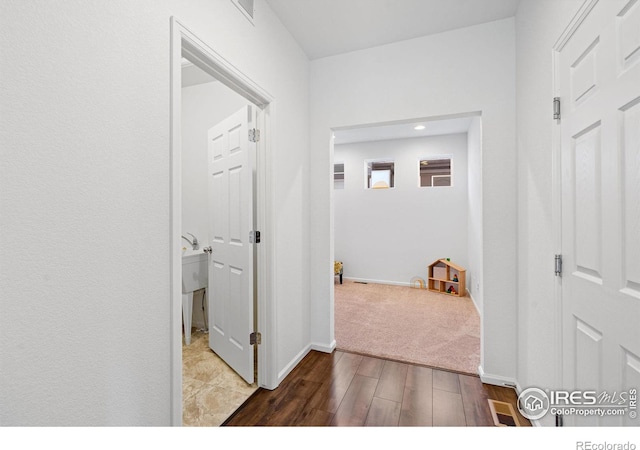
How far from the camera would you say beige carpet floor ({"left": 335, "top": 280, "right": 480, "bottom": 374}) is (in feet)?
8.41

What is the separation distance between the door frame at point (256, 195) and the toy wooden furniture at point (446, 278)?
11.1ft

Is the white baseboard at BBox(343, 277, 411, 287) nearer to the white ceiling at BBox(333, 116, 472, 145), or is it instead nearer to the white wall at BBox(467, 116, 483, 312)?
the white wall at BBox(467, 116, 483, 312)

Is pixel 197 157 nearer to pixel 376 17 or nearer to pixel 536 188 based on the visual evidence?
pixel 376 17

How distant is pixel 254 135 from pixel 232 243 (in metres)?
0.84

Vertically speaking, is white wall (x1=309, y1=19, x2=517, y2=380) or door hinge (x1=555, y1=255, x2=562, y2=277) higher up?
white wall (x1=309, y1=19, x2=517, y2=380)

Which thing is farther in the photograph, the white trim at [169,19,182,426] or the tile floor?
the tile floor

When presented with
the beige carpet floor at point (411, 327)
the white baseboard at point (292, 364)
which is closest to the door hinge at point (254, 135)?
the white baseboard at point (292, 364)

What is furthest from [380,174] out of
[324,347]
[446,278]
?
[324,347]

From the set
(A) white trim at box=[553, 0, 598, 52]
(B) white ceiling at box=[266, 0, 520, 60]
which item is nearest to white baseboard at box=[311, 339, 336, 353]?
(A) white trim at box=[553, 0, 598, 52]

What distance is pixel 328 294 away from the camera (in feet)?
8.79

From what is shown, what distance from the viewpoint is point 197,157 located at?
123 inches

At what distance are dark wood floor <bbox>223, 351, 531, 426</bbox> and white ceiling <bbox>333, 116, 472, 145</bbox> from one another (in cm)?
319
